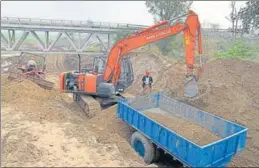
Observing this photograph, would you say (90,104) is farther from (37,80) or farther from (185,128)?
(185,128)

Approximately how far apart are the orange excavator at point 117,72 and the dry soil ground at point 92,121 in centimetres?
100

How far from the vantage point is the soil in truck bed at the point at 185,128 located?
33.5ft

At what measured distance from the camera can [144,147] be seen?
10.4m

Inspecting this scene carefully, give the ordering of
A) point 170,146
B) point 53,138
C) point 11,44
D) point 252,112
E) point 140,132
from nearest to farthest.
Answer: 1. point 170,146
2. point 53,138
3. point 140,132
4. point 252,112
5. point 11,44

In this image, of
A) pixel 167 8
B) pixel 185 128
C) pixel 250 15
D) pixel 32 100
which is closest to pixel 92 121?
pixel 32 100

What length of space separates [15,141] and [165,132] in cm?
426

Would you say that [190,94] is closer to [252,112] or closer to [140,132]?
[252,112]

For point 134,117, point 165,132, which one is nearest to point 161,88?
point 134,117

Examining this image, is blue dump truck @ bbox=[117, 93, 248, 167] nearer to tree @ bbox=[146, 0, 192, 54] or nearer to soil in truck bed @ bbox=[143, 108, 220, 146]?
soil in truck bed @ bbox=[143, 108, 220, 146]

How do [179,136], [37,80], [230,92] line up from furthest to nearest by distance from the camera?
1. [37,80]
2. [230,92]
3. [179,136]

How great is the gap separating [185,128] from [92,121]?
391 cm

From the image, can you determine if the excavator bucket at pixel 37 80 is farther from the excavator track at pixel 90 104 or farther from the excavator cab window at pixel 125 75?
the excavator cab window at pixel 125 75

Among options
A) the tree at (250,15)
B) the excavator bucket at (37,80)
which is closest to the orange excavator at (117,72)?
the excavator bucket at (37,80)

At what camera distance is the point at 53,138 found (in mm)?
9789
